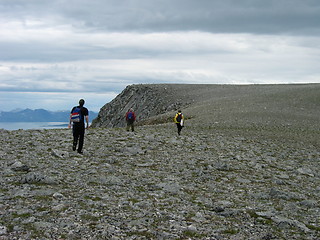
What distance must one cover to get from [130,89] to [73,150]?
7226 cm

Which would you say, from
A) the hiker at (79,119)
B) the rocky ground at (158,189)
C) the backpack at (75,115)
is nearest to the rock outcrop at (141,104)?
the rocky ground at (158,189)

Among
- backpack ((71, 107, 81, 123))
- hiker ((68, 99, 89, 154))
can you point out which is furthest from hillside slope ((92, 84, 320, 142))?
backpack ((71, 107, 81, 123))

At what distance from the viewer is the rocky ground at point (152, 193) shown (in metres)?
8.88

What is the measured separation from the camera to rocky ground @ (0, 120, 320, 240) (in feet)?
29.1

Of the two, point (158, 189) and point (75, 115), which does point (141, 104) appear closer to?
point (75, 115)

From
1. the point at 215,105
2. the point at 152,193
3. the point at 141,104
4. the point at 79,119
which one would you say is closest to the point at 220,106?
the point at 215,105

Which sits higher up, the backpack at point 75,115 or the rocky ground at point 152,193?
the backpack at point 75,115

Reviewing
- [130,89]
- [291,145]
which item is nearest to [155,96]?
[130,89]

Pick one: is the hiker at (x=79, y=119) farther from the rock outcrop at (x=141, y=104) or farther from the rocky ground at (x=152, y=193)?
the rock outcrop at (x=141, y=104)

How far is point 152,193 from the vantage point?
1240 cm

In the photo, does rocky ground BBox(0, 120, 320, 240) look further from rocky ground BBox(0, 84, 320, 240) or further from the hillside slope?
the hillside slope

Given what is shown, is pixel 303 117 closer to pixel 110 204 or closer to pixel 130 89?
pixel 110 204

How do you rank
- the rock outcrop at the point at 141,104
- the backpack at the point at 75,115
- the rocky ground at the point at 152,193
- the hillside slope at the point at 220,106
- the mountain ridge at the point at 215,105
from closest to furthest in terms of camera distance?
the rocky ground at the point at 152,193
the backpack at the point at 75,115
the hillside slope at the point at 220,106
the mountain ridge at the point at 215,105
the rock outcrop at the point at 141,104

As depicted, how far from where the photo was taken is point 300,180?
56.3 feet
